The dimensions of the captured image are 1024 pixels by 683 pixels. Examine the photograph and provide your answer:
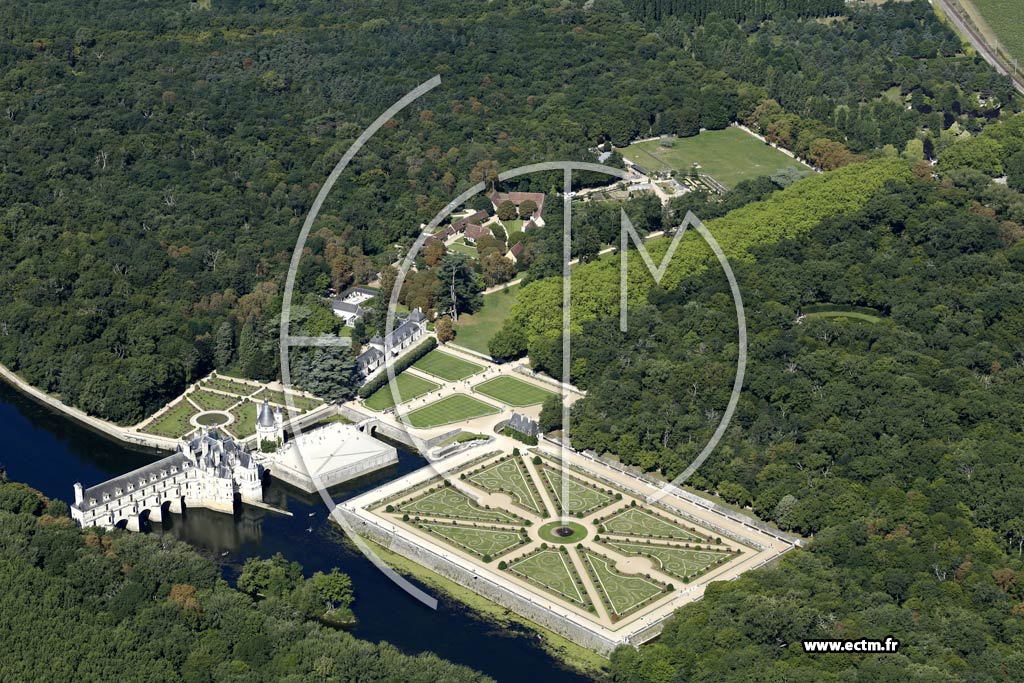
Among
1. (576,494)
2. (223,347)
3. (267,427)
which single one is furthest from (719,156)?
(267,427)

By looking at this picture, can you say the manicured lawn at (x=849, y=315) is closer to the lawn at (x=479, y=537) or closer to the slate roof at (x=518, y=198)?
the slate roof at (x=518, y=198)

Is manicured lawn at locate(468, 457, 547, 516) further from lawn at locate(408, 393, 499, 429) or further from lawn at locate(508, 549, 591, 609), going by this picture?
lawn at locate(408, 393, 499, 429)

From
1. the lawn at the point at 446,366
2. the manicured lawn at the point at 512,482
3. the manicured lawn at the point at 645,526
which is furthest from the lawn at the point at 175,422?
the manicured lawn at the point at 645,526

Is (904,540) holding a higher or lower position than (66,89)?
lower

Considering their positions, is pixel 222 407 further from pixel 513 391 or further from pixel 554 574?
pixel 554 574

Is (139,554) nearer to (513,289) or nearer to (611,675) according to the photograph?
(611,675)

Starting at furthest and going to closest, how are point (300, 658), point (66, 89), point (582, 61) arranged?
point (582, 61) → point (66, 89) → point (300, 658)

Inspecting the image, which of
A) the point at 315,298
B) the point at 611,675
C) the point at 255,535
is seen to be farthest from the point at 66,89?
the point at 611,675
